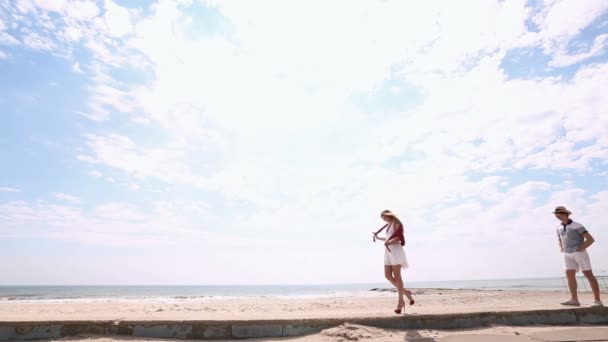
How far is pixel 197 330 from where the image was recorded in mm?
3682

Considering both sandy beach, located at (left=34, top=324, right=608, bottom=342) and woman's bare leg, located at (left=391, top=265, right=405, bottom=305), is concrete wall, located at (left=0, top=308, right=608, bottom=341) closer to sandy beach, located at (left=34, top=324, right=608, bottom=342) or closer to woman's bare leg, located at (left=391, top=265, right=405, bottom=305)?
sandy beach, located at (left=34, top=324, right=608, bottom=342)

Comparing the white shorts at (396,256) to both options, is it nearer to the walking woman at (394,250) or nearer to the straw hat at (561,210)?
the walking woman at (394,250)

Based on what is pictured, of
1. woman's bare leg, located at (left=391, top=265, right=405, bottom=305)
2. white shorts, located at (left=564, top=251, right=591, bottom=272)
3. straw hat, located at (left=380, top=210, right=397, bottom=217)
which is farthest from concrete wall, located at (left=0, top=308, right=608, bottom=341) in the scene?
white shorts, located at (left=564, top=251, right=591, bottom=272)

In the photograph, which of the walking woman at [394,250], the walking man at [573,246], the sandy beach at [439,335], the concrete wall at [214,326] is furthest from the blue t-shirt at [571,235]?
the walking woman at [394,250]

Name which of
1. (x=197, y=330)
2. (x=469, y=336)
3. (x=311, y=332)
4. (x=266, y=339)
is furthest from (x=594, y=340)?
(x=197, y=330)

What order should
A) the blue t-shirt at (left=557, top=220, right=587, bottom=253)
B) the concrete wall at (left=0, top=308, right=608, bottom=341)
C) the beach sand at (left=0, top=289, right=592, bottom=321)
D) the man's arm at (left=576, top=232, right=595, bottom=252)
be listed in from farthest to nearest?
the blue t-shirt at (left=557, top=220, right=587, bottom=253) < the man's arm at (left=576, top=232, right=595, bottom=252) < the beach sand at (left=0, top=289, right=592, bottom=321) < the concrete wall at (left=0, top=308, right=608, bottom=341)

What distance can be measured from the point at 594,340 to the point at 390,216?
8.27ft

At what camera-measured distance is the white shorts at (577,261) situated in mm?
5391

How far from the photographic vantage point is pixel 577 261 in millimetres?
5492

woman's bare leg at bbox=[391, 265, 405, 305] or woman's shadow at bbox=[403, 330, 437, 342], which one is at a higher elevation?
woman's bare leg at bbox=[391, 265, 405, 305]

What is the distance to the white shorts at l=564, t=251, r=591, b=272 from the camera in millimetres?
5391

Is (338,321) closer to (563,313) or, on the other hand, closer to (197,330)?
(197,330)

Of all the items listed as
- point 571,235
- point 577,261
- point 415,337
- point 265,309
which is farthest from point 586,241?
point 265,309

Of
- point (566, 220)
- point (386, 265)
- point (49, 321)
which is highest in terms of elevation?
point (566, 220)
